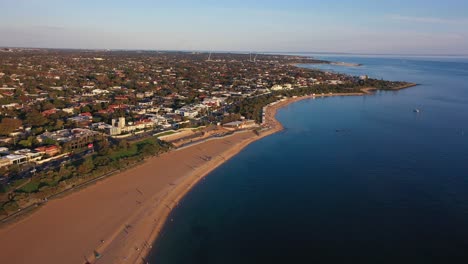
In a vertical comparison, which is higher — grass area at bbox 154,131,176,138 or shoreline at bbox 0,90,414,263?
grass area at bbox 154,131,176,138

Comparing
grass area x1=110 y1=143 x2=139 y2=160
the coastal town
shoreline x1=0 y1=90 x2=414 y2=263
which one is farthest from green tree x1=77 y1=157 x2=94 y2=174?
grass area x1=110 y1=143 x2=139 y2=160

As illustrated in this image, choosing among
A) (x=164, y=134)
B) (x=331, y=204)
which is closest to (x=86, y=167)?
(x=164, y=134)

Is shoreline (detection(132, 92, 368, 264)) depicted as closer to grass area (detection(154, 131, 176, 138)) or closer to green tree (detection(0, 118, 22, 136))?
grass area (detection(154, 131, 176, 138))

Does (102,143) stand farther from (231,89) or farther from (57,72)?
(57,72)

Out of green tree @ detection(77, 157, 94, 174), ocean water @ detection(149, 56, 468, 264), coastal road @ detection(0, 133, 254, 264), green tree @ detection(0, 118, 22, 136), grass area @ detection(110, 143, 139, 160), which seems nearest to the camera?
coastal road @ detection(0, 133, 254, 264)

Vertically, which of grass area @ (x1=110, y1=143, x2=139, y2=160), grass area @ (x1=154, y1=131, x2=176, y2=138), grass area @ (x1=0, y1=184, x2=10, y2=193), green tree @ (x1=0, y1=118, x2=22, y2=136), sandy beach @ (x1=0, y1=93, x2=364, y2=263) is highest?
green tree @ (x1=0, y1=118, x2=22, y2=136)

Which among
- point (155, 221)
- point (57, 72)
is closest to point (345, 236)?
point (155, 221)

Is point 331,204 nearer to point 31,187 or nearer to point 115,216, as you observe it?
point 115,216
